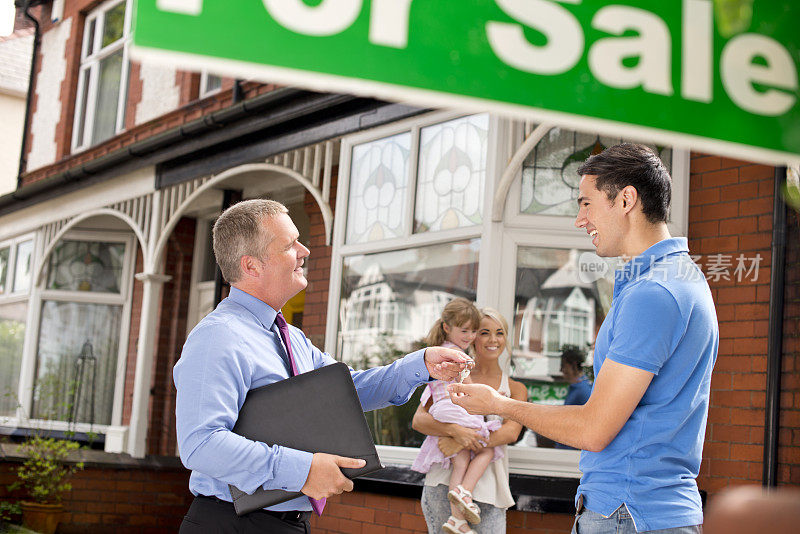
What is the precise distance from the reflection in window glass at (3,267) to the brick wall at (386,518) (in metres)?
7.99

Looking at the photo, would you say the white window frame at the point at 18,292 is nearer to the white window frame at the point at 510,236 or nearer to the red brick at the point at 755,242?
the white window frame at the point at 510,236

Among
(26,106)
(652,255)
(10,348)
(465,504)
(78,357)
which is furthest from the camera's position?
(26,106)

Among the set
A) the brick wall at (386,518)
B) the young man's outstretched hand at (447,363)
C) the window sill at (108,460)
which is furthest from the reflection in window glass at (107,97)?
the young man's outstretched hand at (447,363)

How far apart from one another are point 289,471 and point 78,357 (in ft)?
32.0

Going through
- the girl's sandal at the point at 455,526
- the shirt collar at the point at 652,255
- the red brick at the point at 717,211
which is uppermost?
the red brick at the point at 717,211

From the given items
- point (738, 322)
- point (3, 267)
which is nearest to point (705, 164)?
point (738, 322)

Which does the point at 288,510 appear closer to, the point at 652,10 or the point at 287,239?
the point at 287,239

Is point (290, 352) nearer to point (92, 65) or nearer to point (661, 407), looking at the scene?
point (661, 407)

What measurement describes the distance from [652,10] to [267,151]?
664cm

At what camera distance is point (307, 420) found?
251 cm

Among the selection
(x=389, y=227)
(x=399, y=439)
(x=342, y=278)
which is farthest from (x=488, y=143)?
(x=399, y=439)

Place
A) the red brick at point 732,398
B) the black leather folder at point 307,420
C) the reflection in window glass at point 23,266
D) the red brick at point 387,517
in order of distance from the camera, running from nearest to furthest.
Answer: the black leather folder at point 307,420 < the red brick at point 732,398 < the red brick at point 387,517 < the reflection in window glass at point 23,266

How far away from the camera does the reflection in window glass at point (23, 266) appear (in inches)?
472

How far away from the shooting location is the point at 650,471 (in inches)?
85.7
